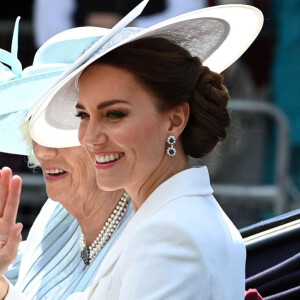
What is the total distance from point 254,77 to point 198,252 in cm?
424

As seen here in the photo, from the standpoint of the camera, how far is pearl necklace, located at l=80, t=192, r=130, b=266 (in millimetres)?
3219

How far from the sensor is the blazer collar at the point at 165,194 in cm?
231

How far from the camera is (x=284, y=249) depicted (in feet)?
9.96

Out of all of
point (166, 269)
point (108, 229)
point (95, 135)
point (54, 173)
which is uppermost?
point (95, 135)

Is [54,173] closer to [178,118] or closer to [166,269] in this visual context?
[178,118]

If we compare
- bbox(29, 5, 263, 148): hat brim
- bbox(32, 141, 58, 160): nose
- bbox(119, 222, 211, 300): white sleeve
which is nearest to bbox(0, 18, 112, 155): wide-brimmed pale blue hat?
bbox(32, 141, 58, 160): nose

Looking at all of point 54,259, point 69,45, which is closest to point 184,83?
point 69,45

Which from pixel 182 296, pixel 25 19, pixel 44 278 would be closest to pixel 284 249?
pixel 44 278

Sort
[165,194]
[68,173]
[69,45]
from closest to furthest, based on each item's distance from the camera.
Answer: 1. [165,194]
2. [69,45]
3. [68,173]

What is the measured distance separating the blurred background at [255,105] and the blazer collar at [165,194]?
3.51m

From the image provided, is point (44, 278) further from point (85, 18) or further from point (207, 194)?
point (85, 18)

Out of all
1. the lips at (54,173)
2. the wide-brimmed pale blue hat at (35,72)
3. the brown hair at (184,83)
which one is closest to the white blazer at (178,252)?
the brown hair at (184,83)

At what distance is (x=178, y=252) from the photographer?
2.15 meters

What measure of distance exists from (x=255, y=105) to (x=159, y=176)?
12.3 feet
